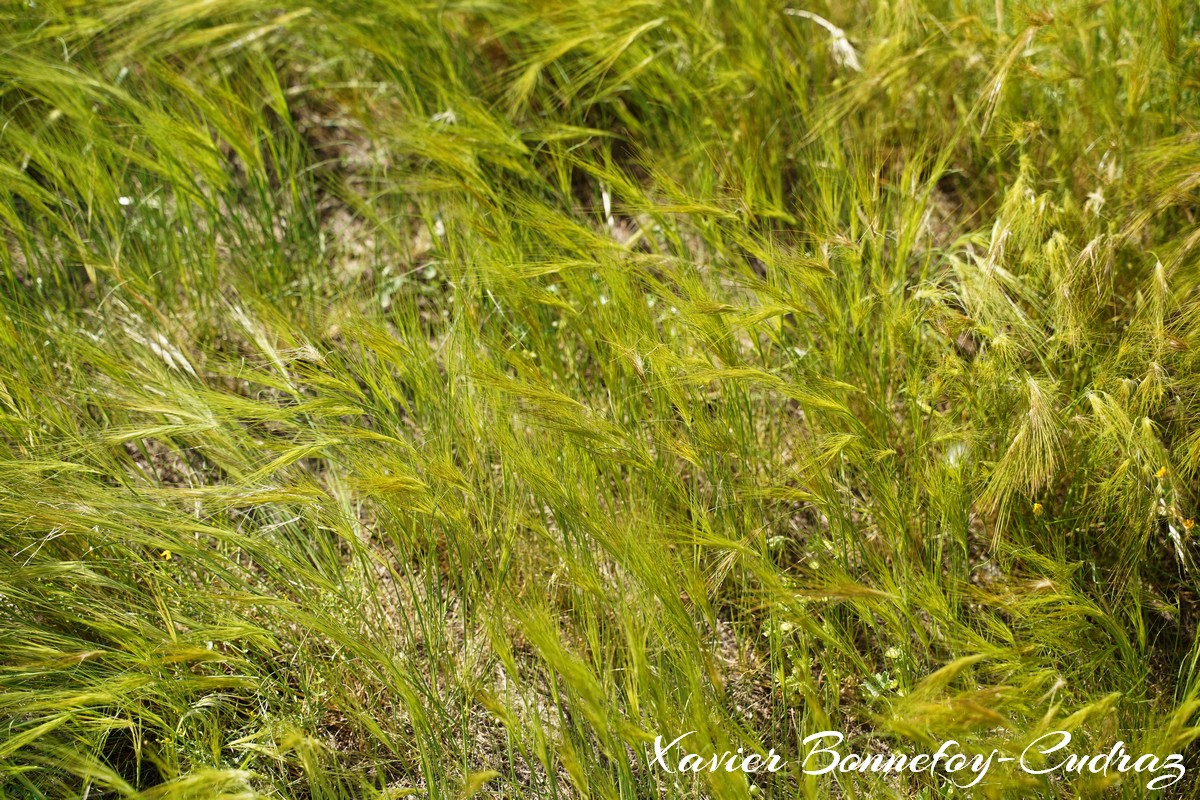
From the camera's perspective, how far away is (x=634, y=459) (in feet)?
5.30

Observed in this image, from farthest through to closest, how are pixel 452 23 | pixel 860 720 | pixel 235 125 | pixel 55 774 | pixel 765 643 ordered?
pixel 452 23 < pixel 235 125 < pixel 765 643 < pixel 860 720 < pixel 55 774

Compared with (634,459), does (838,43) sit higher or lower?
higher

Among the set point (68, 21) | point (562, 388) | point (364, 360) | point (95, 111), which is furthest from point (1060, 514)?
point (68, 21)

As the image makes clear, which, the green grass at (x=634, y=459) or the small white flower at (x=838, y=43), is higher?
the small white flower at (x=838, y=43)

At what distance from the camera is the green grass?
1517 millimetres

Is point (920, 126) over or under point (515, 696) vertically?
over

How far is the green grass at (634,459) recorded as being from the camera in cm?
152

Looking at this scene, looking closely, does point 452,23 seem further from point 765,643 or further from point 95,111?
point 765,643

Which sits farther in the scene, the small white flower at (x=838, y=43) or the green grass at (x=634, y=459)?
the small white flower at (x=838, y=43)

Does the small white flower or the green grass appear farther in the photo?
the small white flower

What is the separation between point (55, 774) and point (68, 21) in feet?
6.08

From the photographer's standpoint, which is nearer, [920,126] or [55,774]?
[55,774]

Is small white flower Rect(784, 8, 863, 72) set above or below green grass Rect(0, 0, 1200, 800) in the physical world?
above

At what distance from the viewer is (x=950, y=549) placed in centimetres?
174
